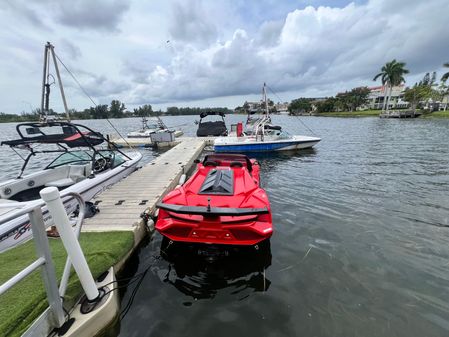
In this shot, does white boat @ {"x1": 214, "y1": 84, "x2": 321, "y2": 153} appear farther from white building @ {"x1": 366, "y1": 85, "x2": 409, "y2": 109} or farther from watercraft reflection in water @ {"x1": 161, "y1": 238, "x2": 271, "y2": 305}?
white building @ {"x1": 366, "y1": 85, "x2": 409, "y2": 109}

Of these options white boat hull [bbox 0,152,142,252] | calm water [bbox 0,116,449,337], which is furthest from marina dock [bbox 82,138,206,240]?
calm water [bbox 0,116,449,337]

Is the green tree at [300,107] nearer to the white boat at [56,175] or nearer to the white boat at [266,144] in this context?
the white boat at [266,144]

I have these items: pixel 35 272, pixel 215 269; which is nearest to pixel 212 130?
pixel 215 269

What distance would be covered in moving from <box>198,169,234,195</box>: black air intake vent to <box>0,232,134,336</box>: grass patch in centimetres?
185

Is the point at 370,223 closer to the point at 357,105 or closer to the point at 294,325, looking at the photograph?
the point at 294,325

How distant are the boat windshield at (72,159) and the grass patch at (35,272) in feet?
13.6

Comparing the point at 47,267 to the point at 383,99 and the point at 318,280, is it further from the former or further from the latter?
the point at 383,99

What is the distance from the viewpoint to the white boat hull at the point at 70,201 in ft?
14.5

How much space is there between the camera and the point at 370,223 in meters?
6.40

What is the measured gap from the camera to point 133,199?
708 cm

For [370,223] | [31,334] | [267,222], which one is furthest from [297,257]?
[31,334]

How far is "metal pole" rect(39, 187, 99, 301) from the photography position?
2.41 metres

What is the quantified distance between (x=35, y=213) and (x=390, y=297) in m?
5.11

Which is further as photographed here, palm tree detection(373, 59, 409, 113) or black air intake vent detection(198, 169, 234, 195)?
palm tree detection(373, 59, 409, 113)
